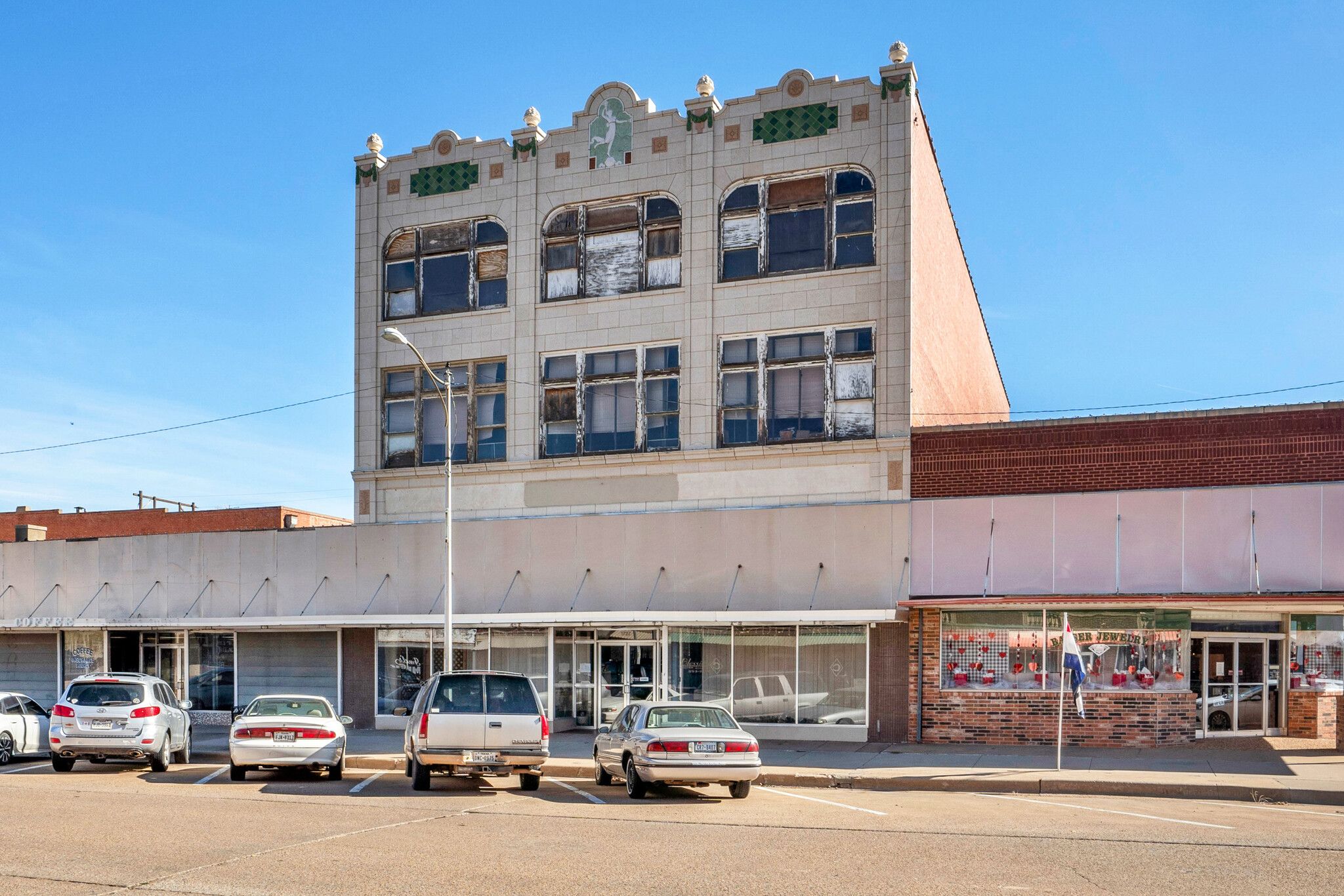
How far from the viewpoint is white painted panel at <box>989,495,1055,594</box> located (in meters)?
23.3

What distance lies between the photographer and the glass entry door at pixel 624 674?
26.5m

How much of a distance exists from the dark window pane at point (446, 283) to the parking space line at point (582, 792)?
1398 cm

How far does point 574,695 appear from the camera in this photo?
2722cm

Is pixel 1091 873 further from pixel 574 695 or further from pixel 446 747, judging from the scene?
pixel 574 695

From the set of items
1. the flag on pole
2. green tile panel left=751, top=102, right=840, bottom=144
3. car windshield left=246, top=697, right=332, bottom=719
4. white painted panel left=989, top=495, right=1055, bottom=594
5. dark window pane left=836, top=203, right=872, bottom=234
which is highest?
green tile panel left=751, top=102, right=840, bottom=144

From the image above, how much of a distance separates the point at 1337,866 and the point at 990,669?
1273cm

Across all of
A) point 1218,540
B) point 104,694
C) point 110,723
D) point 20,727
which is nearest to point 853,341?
point 1218,540

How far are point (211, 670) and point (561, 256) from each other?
13595mm

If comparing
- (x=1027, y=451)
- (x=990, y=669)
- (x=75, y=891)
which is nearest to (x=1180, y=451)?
(x=1027, y=451)

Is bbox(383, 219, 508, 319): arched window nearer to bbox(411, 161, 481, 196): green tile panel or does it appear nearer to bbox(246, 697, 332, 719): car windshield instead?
bbox(411, 161, 481, 196): green tile panel

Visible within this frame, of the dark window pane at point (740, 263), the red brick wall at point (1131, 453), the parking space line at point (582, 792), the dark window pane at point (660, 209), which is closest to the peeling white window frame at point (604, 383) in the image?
the dark window pane at point (740, 263)

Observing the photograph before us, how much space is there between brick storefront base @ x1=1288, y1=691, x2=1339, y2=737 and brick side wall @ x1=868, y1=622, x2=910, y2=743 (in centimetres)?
741

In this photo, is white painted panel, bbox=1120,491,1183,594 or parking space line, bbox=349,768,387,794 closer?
parking space line, bbox=349,768,387,794

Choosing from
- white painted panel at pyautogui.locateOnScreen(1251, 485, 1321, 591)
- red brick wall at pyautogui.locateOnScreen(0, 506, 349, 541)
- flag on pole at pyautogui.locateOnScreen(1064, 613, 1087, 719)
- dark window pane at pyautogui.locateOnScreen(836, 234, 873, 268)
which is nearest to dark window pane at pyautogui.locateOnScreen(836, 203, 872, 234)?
dark window pane at pyautogui.locateOnScreen(836, 234, 873, 268)
